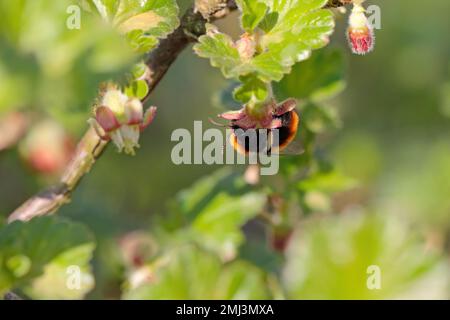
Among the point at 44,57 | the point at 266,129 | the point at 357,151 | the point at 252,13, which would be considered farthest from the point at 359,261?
the point at 357,151

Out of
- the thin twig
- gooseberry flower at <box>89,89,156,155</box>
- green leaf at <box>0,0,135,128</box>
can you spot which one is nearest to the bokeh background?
green leaf at <box>0,0,135,128</box>

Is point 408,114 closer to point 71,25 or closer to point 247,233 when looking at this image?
point 247,233

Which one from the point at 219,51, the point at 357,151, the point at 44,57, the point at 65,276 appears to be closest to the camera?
the point at 219,51

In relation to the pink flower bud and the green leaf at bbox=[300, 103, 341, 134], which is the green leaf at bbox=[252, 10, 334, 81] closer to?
the pink flower bud

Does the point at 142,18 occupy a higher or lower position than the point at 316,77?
lower

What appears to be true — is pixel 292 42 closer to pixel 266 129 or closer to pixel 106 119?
pixel 266 129

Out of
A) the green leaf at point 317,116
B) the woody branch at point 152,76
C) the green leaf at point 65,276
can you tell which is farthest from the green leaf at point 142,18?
the green leaf at point 317,116
